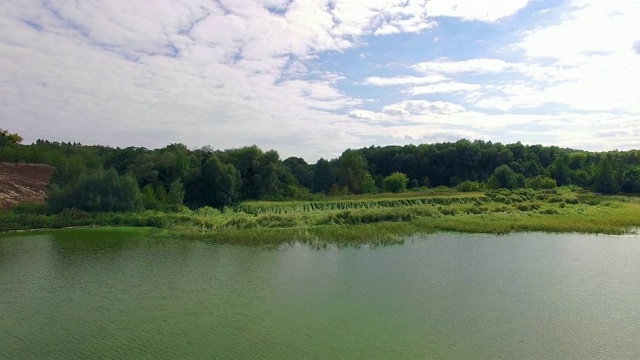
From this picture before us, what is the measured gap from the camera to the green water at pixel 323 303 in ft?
36.7

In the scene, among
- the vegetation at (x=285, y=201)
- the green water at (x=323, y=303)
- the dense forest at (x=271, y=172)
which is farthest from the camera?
the dense forest at (x=271, y=172)

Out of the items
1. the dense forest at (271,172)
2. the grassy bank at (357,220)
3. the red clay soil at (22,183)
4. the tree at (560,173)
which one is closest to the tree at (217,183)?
the dense forest at (271,172)

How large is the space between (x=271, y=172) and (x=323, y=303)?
3639cm

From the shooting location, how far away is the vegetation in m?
30.3

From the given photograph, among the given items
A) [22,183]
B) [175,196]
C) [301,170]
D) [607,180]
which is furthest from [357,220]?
[301,170]

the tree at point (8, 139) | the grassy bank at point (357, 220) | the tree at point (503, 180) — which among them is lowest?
the grassy bank at point (357, 220)

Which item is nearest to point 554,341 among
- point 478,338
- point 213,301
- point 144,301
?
point 478,338

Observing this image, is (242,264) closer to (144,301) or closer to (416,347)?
(144,301)

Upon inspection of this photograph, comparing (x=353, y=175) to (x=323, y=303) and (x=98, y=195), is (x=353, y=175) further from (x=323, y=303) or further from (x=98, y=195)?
(x=323, y=303)

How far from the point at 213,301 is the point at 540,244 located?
1856cm

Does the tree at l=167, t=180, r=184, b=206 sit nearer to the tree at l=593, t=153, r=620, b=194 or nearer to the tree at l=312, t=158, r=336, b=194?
the tree at l=312, t=158, r=336, b=194

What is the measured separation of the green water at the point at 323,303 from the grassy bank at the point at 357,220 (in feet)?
14.2

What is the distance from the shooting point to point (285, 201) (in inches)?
1745

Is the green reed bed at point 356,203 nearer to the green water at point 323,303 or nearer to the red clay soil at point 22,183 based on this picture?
the green water at point 323,303
